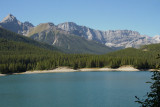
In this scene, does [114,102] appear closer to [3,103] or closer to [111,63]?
[3,103]

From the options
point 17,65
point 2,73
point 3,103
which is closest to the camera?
point 3,103

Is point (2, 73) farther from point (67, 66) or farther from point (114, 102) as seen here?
point (114, 102)

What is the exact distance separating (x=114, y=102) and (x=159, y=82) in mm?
41524

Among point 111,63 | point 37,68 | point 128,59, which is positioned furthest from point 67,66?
point 128,59

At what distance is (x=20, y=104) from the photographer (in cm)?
5844

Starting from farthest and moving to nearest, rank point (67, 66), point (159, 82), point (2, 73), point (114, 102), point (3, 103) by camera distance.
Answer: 1. point (67, 66)
2. point (2, 73)
3. point (3, 103)
4. point (114, 102)
5. point (159, 82)

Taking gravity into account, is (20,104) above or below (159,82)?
below

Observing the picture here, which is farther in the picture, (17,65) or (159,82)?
(17,65)

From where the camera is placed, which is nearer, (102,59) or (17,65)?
(17,65)

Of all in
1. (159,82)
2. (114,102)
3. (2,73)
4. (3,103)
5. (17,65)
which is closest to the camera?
(159,82)

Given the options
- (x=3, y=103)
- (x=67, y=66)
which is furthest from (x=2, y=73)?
(x=3, y=103)

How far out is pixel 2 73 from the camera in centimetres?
16188

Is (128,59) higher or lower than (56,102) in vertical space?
higher

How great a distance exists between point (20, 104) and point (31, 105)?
12.6 ft
